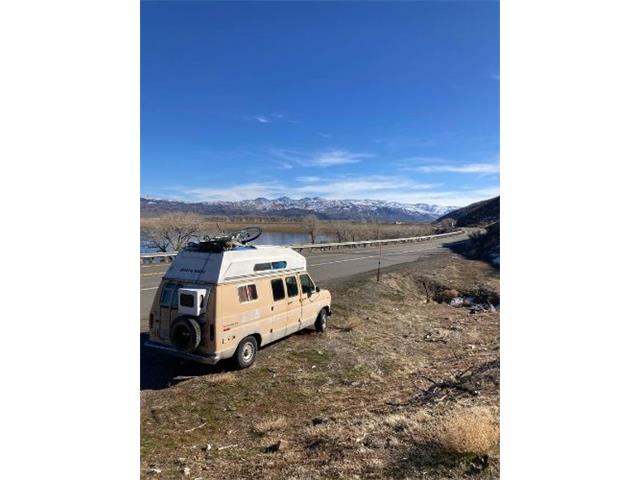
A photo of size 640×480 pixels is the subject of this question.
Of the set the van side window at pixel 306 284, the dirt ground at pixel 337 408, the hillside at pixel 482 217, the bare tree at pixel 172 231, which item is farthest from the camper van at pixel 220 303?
the hillside at pixel 482 217

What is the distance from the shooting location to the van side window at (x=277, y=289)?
846 centimetres

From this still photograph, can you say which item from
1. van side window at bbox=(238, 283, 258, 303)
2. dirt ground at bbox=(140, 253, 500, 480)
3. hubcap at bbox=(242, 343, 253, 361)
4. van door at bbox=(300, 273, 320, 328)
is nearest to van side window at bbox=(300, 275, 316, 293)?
van door at bbox=(300, 273, 320, 328)

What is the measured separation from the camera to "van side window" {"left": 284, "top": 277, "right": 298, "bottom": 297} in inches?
355

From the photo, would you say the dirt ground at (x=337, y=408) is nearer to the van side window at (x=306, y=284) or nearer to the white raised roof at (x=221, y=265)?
the van side window at (x=306, y=284)

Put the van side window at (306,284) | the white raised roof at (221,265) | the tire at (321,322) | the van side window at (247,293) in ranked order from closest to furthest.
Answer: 1. the white raised roof at (221,265)
2. the van side window at (247,293)
3. the van side window at (306,284)
4. the tire at (321,322)

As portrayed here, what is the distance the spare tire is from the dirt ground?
0.83 m

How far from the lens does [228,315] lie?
23.4ft

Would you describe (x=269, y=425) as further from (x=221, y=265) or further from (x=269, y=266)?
(x=269, y=266)

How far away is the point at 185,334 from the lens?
6.95 metres

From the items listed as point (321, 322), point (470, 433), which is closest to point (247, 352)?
point (321, 322)

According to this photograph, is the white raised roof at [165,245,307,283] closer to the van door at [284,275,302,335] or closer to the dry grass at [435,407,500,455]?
the van door at [284,275,302,335]

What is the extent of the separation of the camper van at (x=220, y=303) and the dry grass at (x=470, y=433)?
405 centimetres
